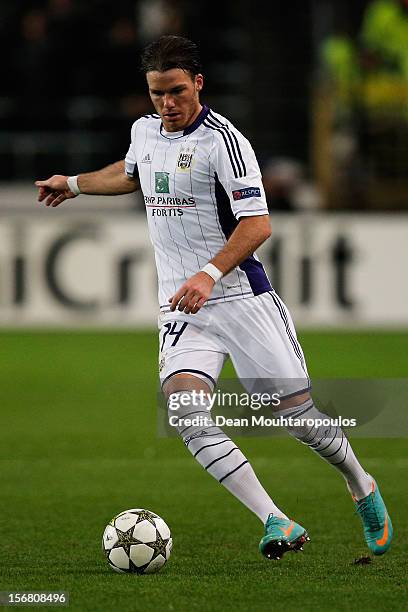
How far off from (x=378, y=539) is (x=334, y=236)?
1066 centimetres

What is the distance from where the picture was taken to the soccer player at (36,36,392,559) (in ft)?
18.5

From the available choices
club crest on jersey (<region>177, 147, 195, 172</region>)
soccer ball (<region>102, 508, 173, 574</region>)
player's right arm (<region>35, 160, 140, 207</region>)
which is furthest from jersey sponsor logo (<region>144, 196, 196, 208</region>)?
soccer ball (<region>102, 508, 173, 574</region>)

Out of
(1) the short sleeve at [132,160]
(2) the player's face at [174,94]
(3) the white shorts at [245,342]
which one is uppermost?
(2) the player's face at [174,94]

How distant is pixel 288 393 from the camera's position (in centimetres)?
582

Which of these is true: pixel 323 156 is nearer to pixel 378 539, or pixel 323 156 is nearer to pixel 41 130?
pixel 41 130

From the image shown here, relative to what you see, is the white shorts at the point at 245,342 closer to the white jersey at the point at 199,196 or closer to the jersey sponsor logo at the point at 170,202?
the white jersey at the point at 199,196

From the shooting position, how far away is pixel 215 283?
18.2 feet

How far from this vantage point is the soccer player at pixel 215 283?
5.62 metres

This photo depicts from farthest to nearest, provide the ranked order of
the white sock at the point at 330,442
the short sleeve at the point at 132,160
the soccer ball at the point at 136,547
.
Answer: the short sleeve at the point at 132,160 → the white sock at the point at 330,442 → the soccer ball at the point at 136,547

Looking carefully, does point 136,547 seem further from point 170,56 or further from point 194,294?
point 170,56

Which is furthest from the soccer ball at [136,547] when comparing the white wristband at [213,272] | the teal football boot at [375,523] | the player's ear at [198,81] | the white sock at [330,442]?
the player's ear at [198,81]

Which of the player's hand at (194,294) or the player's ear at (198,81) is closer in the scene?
the player's hand at (194,294)

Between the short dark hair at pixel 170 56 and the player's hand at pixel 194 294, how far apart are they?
914mm

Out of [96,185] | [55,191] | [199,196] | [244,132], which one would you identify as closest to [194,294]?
[199,196]
